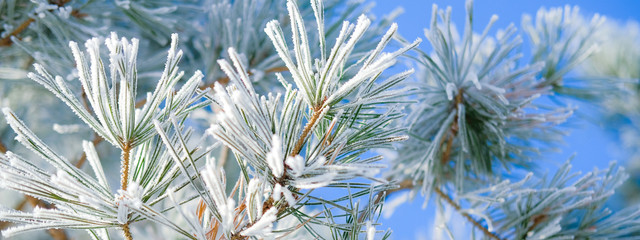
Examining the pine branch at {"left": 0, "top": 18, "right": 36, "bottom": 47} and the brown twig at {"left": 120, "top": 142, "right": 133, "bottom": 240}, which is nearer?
the brown twig at {"left": 120, "top": 142, "right": 133, "bottom": 240}

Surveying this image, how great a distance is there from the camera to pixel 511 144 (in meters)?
0.66

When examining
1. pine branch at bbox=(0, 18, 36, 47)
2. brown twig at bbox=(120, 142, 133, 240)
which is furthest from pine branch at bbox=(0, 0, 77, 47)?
brown twig at bbox=(120, 142, 133, 240)

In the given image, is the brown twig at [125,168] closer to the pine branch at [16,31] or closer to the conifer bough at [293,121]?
the conifer bough at [293,121]

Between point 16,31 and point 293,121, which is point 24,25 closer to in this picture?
point 16,31

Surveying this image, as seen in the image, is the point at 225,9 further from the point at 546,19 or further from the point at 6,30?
the point at 546,19

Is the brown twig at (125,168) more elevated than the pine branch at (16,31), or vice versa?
the pine branch at (16,31)

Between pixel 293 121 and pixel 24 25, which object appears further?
pixel 24 25

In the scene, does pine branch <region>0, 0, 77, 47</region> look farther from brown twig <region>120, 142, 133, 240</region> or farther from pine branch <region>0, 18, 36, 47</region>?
brown twig <region>120, 142, 133, 240</region>

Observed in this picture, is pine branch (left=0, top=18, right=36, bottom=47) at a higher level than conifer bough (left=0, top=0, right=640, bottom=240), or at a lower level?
higher

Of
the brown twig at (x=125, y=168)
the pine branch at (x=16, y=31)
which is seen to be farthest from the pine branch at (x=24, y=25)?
the brown twig at (x=125, y=168)

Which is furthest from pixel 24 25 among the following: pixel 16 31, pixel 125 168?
pixel 125 168

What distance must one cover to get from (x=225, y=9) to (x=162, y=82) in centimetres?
36

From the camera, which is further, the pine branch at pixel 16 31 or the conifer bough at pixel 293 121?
the pine branch at pixel 16 31

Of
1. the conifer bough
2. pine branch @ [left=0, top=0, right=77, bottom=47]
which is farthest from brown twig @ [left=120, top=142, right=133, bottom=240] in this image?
pine branch @ [left=0, top=0, right=77, bottom=47]
